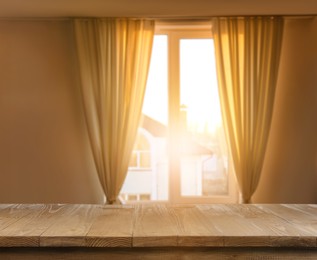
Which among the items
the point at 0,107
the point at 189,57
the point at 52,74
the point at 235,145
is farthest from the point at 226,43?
the point at 0,107

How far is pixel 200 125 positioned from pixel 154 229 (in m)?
1.83

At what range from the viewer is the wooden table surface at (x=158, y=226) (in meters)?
0.94

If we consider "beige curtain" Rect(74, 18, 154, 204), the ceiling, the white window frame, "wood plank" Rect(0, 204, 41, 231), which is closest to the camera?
"wood plank" Rect(0, 204, 41, 231)

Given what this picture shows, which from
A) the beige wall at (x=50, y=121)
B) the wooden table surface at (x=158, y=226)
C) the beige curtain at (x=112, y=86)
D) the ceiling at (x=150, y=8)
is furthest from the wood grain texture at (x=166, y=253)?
the ceiling at (x=150, y=8)

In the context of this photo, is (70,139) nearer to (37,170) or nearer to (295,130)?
(37,170)

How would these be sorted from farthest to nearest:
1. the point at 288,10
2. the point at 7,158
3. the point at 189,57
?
the point at 189,57 < the point at 7,158 < the point at 288,10

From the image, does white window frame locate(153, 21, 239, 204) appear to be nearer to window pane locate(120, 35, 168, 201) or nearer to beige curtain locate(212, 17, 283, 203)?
window pane locate(120, 35, 168, 201)

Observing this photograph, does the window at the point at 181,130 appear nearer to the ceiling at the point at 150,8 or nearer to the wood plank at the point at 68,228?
the ceiling at the point at 150,8

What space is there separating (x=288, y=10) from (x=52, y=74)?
1.92 m

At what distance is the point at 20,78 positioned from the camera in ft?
8.66

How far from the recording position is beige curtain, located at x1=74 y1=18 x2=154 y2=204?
Result: 2.53 metres

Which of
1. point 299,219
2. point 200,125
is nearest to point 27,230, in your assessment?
point 299,219

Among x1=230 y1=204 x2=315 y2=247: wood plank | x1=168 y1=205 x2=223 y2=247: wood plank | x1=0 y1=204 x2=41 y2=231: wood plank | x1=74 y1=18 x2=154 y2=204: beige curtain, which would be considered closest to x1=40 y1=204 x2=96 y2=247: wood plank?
x1=0 y1=204 x2=41 y2=231: wood plank

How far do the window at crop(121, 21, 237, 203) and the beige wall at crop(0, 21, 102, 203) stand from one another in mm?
461
